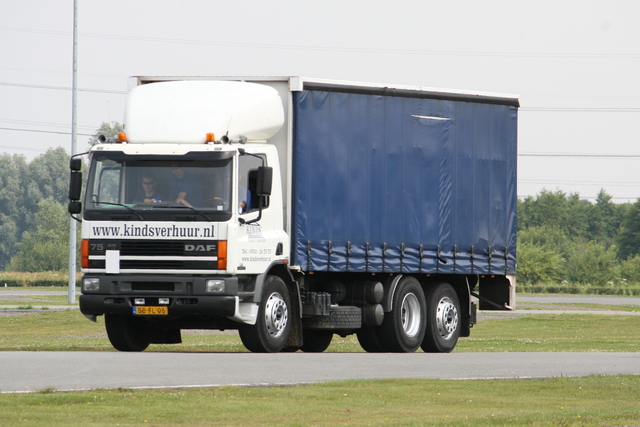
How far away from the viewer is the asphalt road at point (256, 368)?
1262cm

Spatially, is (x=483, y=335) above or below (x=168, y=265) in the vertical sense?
below

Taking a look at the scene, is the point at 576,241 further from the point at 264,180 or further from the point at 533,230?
the point at 264,180

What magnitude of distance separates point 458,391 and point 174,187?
19.6 feet

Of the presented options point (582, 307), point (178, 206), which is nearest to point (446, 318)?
point (178, 206)

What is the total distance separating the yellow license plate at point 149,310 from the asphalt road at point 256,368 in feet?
1.90

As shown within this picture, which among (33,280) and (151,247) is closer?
(151,247)

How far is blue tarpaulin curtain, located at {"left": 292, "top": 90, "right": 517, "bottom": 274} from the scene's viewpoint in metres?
18.7

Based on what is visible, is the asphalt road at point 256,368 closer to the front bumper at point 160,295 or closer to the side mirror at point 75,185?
the front bumper at point 160,295

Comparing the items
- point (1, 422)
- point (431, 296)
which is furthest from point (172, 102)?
point (1, 422)

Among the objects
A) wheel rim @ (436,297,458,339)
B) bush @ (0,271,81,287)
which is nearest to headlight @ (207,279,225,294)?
wheel rim @ (436,297,458,339)

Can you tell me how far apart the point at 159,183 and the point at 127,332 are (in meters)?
2.60

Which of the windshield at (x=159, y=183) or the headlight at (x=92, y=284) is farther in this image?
the headlight at (x=92, y=284)

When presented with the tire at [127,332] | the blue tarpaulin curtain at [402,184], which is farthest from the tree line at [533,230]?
the tire at [127,332]

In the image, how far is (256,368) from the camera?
47.4 feet
